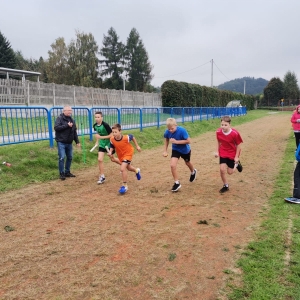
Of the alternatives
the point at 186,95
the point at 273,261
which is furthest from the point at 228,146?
the point at 186,95

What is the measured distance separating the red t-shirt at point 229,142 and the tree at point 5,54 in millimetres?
51554

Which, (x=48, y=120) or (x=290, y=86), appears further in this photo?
(x=290, y=86)

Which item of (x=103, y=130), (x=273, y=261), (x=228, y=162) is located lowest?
(x=273, y=261)

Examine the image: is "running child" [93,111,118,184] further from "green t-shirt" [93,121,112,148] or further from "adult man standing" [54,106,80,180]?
"adult man standing" [54,106,80,180]

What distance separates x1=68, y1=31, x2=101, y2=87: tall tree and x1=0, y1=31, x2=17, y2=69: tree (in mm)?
9669

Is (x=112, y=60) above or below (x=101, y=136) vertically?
above

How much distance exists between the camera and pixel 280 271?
3139 millimetres

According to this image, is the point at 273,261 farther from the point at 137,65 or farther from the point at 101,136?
the point at 137,65

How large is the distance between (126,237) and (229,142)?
3.17 metres

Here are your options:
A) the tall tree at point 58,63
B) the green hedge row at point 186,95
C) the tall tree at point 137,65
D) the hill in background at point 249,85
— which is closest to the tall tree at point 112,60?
the tall tree at point 137,65

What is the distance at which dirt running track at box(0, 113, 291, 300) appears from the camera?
2947 millimetres

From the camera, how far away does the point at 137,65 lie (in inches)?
2653

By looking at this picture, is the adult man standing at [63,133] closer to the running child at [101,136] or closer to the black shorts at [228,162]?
the running child at [101,136]

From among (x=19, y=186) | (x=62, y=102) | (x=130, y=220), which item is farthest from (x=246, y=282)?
(x=62, y=102)
